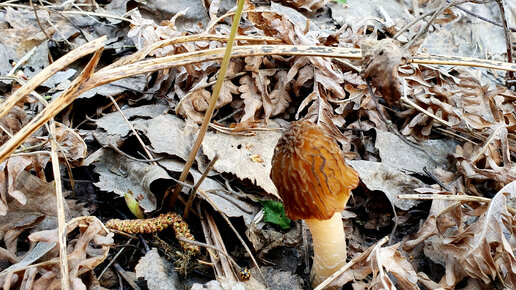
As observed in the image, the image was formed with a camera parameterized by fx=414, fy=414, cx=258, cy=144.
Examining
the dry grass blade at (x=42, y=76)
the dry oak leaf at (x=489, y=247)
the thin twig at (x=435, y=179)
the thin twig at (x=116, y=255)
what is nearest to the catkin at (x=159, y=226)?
the thin twig at (x=116, y=255)

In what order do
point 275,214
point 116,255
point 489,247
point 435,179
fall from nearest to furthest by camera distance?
point 489,247 → point 116,255 → point 275,214 → point 435,179

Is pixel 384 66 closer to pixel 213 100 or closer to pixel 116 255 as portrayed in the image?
pixel 213 100

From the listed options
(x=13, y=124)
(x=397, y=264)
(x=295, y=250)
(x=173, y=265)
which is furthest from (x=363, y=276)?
(x=13, y=124)

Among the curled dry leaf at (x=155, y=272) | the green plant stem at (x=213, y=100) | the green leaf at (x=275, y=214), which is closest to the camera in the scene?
the green plant stem at (x=213, y=100)

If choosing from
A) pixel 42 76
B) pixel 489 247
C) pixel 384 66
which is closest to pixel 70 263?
pixel 42 76

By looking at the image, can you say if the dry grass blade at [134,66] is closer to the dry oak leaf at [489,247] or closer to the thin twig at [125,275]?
the thin twig at [125,275]

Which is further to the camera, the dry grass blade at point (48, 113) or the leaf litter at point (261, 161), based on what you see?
the leaf litter at point (261, 161)

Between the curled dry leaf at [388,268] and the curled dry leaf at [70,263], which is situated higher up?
the curled dry leaf at [70,263]
